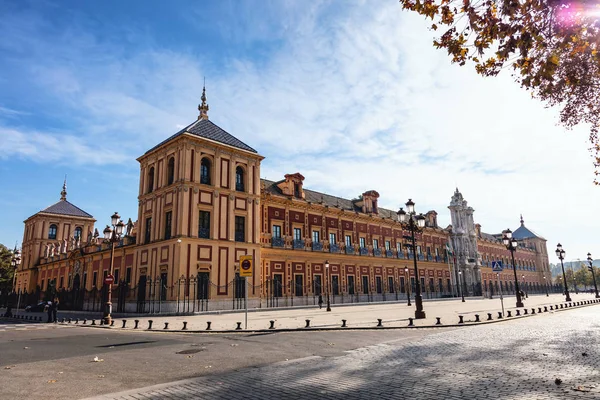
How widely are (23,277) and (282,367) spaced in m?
57.4

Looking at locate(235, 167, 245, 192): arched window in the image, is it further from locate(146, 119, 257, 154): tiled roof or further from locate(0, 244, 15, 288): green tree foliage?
locate(0, 244, 15, 288): green tree foliage

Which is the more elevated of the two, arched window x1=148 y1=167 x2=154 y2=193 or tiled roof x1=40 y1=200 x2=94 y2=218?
tiled roof x1=40 y1=200 x2=94 y2=218

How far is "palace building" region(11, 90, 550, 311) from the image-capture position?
2698 centimetres

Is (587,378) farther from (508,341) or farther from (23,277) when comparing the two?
(23,277)

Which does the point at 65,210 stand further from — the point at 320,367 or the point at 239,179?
the point at 320,367

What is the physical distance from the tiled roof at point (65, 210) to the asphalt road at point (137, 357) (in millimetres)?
45750

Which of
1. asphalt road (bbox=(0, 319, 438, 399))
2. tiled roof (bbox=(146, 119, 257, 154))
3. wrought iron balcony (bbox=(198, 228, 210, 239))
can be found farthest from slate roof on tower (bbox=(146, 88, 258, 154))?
asphalt road (bbox=(0, 319, 438, 399))

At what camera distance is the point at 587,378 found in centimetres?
585

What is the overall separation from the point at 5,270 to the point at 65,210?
46.6 feet

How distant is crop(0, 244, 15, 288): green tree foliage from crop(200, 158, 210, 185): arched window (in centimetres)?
4555

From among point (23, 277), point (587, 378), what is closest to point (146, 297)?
point (587, 378)

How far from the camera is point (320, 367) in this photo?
7.13m

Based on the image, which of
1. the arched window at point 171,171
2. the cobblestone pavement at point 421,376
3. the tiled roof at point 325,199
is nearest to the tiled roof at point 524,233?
the tiled roof at point 325,199

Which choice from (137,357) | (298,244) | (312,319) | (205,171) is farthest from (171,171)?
(137,357)
